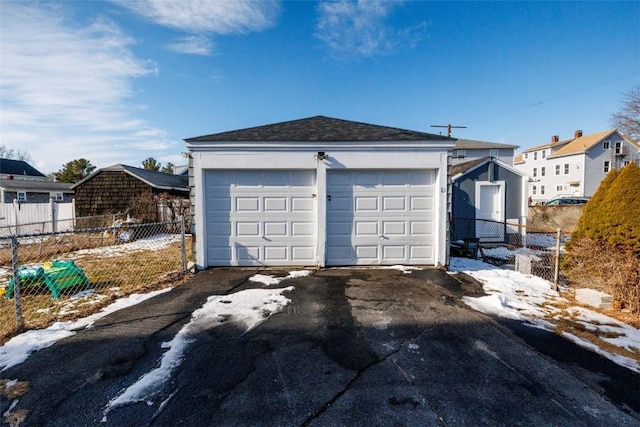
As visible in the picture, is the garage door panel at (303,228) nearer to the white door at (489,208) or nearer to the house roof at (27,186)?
the white door at (489,208)

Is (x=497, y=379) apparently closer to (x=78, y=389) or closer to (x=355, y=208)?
(x=78, y=389)

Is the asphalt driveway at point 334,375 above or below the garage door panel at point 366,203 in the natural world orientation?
below

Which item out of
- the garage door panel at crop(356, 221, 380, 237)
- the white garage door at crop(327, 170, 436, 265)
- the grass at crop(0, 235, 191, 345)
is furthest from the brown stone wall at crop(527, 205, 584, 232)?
the grass at crop(0, 235, 191, 345)

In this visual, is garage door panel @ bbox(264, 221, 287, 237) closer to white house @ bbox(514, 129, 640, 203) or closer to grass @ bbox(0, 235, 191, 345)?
grass @ bbox(0, 235, 191, 345)

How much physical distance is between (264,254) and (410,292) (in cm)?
326

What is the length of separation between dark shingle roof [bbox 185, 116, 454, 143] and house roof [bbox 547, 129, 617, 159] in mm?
32698

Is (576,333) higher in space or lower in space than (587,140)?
lower

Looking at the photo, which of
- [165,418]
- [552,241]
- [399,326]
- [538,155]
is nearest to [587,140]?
[538,155]

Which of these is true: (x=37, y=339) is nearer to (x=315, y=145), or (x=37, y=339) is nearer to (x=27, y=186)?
(x=315, y=145)

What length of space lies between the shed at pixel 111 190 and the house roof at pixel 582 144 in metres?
37.3

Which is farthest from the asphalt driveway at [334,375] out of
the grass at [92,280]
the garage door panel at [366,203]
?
the garage door panel at [366,203]

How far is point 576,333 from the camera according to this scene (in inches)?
145

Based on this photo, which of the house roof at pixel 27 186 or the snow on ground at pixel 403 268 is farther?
the house roof at pixel 27 186

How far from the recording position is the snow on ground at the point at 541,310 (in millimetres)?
3453
